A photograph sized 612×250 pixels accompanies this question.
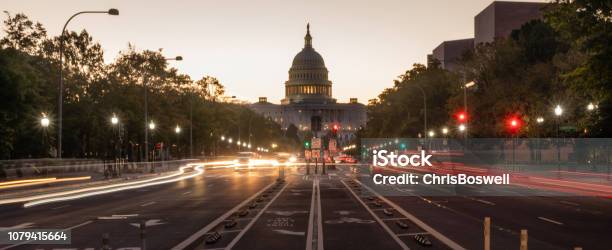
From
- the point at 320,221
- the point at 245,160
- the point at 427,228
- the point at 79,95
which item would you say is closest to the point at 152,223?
the point at 320,221

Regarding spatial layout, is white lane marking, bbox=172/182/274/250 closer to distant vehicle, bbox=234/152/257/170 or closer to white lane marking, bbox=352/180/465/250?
white lane marking, bbox=352/180/465/250

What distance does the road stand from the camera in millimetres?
17281

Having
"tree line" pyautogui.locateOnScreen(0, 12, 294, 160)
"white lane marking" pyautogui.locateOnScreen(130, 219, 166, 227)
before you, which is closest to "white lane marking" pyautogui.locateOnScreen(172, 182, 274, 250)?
"white lane marking" pyautogui.locateOnScreen(130, 219, 166, 227)

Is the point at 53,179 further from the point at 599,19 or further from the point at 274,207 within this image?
the point at 599,19

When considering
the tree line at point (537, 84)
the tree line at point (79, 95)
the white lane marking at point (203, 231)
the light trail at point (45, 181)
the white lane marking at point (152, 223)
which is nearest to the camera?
the white lane marking at point (203, 231)

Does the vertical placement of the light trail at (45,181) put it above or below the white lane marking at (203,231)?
above

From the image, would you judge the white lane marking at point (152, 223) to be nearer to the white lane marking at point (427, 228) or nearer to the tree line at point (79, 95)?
the white lane marking at point (427, 228)

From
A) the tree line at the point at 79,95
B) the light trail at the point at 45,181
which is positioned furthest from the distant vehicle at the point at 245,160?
the light trail at the point at 45,181

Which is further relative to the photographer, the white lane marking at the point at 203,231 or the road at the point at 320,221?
the road at the point at 320,221

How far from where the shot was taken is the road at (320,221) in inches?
680

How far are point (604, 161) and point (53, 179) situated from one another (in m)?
42.3

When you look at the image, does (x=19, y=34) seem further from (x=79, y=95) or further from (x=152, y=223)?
(x=152, y=223)

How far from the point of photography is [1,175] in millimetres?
38719

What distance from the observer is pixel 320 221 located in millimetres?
22547
